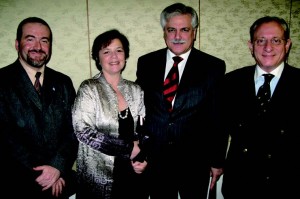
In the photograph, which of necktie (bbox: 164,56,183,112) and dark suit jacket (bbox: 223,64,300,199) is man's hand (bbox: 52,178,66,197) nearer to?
necktie (bbox: 164,56,183,112)

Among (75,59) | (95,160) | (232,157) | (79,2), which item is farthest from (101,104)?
(79,2)

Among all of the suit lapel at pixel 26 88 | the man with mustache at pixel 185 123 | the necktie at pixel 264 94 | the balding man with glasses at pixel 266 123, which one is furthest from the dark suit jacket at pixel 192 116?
the suit lapel at pixel 26 88

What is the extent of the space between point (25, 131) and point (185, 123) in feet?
4.78

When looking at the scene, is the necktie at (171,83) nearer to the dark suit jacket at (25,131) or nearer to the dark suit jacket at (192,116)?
the dark suit jacket at (192,116)

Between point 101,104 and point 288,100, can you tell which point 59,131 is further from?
point 288,100

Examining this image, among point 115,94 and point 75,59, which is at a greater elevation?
point 75,59

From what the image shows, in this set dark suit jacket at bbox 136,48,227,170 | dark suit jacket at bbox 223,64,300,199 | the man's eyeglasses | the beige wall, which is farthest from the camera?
the beige wall

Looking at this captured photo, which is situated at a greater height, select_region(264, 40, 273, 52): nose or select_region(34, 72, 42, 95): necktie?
select_region(264, 40, 273, 52): nose

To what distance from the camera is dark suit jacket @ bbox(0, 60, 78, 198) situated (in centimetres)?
173

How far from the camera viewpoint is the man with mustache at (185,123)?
5.97ft

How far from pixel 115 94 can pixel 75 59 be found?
1.03 m

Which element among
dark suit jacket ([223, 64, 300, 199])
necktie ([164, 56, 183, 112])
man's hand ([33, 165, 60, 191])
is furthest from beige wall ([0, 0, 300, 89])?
man's hand ([33, 165, 60, 191])

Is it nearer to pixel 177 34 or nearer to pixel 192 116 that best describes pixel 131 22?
pixel 177 34

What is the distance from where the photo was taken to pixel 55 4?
2422 mm
